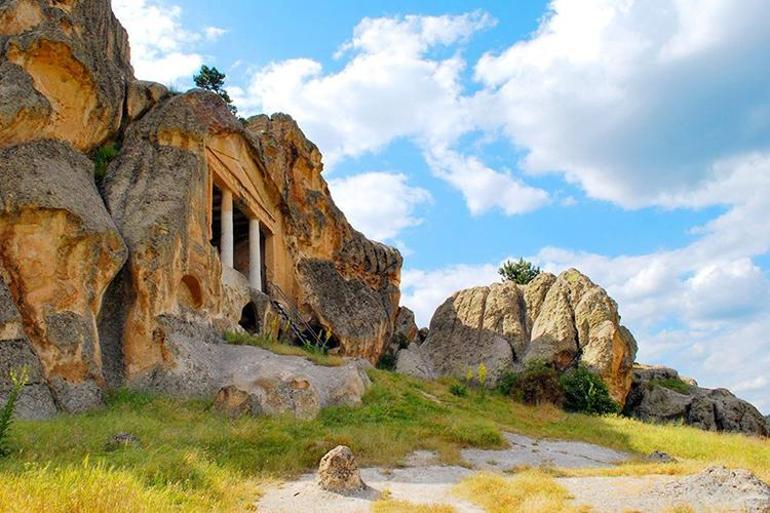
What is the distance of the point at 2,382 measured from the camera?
41.5 ft

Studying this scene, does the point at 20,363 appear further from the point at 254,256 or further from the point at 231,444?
the point at 254,256

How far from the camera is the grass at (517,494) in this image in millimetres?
7871

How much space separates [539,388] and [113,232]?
56.3 ft

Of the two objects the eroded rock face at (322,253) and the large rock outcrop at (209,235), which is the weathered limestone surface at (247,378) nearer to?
the large rock outcrop at (209,235)

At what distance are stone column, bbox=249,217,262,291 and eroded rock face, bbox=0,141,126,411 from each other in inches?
423

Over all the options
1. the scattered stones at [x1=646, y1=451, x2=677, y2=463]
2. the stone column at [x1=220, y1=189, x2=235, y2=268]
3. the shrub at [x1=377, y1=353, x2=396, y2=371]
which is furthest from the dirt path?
the shrub at [x1=377, y1=353, x2=396, y2=371]

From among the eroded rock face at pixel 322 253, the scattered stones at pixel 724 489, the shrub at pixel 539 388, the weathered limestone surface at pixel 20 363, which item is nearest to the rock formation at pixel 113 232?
the weathered limestone surface at pixel 20 363

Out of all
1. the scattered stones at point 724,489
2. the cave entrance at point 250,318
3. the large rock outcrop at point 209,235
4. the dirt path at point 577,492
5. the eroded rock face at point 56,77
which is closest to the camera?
the scattered stones at point 724,489

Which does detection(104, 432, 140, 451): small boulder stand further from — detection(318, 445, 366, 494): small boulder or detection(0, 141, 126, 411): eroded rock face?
detection(0, 141, 126, 411): eroded rock face

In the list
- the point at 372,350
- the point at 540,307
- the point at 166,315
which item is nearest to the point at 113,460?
the point at 166,315

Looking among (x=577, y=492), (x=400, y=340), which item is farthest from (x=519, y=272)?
(x=577, y=492)

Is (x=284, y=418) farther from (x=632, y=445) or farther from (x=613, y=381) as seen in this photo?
(x=613, y=381)

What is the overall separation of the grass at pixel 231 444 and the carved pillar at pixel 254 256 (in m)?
8.08

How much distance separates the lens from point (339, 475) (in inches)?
353
